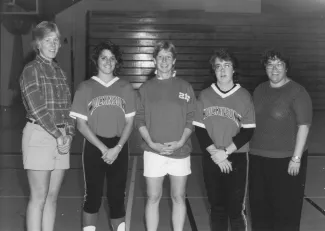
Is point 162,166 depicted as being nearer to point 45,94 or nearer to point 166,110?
point 166,110

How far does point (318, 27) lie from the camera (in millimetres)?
12445

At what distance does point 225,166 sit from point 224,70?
0.57m

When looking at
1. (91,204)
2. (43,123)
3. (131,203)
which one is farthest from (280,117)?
(131,203)

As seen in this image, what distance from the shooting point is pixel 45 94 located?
94.0 inches

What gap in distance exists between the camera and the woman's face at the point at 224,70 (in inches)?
100

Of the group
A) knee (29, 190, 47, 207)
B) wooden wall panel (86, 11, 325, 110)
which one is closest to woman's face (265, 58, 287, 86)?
knee (29, 190, 47, 207)

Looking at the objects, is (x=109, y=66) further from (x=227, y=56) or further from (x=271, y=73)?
(x=271, y=73)

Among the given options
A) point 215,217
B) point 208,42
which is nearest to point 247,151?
point 215,217

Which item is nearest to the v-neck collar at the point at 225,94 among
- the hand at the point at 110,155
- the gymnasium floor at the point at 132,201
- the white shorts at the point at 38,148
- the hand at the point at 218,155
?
the hand at the point at 218,155

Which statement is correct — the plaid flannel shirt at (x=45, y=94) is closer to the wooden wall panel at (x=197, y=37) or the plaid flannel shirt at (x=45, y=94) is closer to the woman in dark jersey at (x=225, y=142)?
the woman in dark jersey at (x=225, y=142)

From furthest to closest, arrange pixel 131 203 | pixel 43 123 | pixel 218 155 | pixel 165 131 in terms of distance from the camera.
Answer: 1. pixel 131 203
2. pixel 165 131
3. pixel 218 155
4. pixel 43 123

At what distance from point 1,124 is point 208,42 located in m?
6.29

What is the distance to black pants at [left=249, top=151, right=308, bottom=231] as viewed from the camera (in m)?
A: 2.53

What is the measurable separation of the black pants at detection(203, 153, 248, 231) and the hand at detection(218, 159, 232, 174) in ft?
0.08
